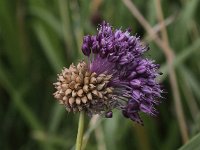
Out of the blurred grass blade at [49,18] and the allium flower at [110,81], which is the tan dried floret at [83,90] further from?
the blurred grass blade at [49,18]

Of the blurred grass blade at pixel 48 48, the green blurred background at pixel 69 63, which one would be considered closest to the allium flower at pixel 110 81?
the green blurred background at pixel 69 63

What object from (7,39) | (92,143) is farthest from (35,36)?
(92,143)

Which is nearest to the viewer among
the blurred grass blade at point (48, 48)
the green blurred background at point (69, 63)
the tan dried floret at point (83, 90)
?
the tan dried floret at point (83, 90)

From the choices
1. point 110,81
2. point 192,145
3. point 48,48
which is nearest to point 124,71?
point 110,81

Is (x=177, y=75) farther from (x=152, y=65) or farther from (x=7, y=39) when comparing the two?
(x=152, y=65)

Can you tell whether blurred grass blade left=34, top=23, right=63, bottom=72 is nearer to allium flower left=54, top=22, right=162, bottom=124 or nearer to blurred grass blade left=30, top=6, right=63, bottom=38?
blurred grass blade left=30, top=6, right=63, bottom=38

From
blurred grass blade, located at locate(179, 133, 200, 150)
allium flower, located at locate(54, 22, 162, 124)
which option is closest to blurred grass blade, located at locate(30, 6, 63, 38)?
allium flower, located at locate(54, 22, 162, 124)
